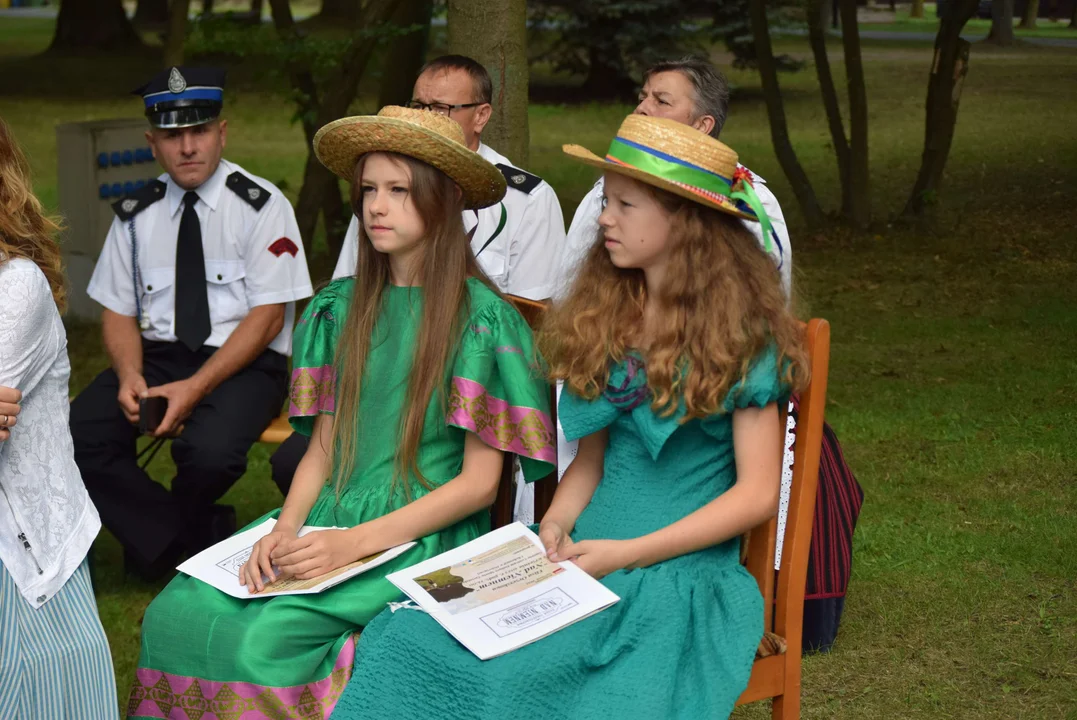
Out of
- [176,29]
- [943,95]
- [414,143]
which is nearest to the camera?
[414,143]

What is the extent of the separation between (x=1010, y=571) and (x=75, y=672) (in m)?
3.01

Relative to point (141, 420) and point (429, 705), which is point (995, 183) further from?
point (429, 705)

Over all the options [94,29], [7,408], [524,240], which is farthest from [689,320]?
[94,29]

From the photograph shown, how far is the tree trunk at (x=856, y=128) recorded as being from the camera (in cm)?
1078

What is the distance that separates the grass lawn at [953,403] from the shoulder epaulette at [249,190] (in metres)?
1.36

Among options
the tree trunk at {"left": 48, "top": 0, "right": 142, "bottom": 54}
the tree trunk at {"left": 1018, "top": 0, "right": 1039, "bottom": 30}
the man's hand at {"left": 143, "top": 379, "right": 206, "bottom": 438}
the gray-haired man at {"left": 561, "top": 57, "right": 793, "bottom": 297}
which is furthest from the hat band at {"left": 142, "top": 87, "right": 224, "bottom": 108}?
the tree trunk at {"left": 48, "top": 0, "right": 142, "bottom": 54}

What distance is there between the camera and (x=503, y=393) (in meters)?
3.19

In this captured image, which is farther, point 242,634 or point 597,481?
point 597,481

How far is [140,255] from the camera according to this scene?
4.95m

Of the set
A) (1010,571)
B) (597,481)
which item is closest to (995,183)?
(1010,571)

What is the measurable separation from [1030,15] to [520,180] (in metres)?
8.72

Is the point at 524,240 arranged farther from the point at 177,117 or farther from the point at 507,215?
the point at 177,117

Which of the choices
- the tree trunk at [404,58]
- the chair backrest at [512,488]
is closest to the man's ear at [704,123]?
the chair backrest at [512,488]

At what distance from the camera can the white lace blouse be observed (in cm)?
280
